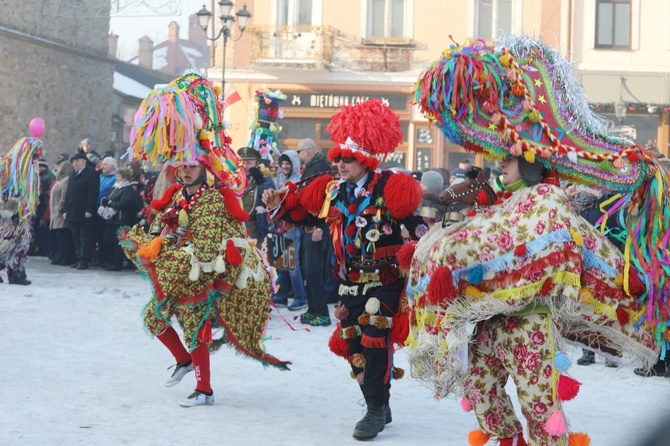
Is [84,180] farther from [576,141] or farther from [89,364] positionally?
[576,141]

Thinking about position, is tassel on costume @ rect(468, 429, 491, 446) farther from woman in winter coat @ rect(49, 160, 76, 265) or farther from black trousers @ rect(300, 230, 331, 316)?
woman in winter coat @ rect(49, 160, 76, 265)

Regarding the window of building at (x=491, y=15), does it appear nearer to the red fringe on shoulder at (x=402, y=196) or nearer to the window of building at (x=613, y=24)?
the window of building at (x=613, y=24)

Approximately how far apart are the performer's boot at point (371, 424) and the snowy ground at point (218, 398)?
0.06 metres

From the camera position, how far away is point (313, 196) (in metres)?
6.26

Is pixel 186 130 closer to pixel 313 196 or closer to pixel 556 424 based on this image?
pixel 313 196

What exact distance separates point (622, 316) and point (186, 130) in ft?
10.7

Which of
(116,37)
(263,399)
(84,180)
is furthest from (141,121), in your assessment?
(116,37)

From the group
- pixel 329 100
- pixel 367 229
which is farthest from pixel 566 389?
pixel 329 100

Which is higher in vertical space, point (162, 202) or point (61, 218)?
point (162, 202)

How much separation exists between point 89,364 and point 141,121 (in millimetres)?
2342

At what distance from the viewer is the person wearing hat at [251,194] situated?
436 inches

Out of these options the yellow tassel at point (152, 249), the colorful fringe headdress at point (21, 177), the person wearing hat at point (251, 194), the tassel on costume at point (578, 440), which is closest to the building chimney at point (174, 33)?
the colorful fringe headdress at point (21, 177)

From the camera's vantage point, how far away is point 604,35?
24.2 metres

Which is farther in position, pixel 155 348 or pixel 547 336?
pixel 155 348
